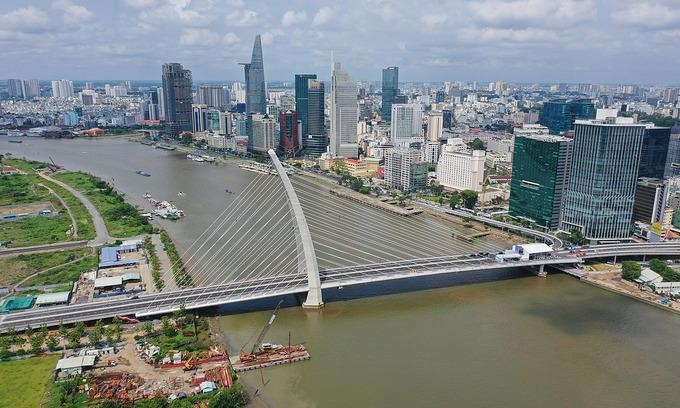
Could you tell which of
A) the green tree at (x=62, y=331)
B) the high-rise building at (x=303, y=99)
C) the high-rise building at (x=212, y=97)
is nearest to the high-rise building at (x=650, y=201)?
the green tree at (x=62, y=331)

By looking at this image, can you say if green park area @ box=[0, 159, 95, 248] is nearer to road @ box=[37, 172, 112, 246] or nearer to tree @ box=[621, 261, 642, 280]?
road @ box=[37, 172, 112, 246]

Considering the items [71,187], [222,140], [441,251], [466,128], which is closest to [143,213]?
[71,187]

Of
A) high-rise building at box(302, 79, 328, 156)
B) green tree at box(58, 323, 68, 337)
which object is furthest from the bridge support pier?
high-rise building at box(302, 79, 328, 156)

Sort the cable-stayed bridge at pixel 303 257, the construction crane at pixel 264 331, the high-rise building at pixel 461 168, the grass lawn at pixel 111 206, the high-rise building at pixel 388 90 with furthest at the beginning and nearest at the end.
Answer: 1. the high-rise building at pixel 388 90
2. the high-rise building at pixel 461 168
3. the grass lawn at pixel 111 206
4. the cable-stayed bridge at pixel 303 257
5. the construction crane at pixel 264 331

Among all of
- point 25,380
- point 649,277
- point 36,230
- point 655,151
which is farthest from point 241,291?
point 655,151

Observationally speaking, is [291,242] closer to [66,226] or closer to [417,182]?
[66,226]

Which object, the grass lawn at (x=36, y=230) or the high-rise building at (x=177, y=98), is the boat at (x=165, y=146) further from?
the grass lawn at (x=36, y=230)
